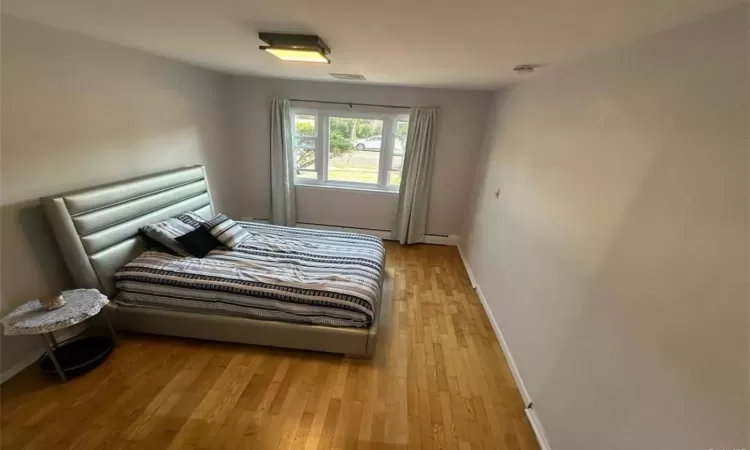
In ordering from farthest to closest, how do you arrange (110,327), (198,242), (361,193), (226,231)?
(361,193) < (226,231) < (198,242) < (110,327)

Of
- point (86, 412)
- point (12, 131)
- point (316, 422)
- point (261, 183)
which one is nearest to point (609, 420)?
point (316, 422)

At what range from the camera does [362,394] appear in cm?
215

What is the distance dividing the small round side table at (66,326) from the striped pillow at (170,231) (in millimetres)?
692

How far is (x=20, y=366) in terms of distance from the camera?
82.4 inches

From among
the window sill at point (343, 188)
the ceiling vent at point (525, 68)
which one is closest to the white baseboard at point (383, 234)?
the window sill at point (343, 188)

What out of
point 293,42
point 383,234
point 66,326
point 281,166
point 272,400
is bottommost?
point 272,400

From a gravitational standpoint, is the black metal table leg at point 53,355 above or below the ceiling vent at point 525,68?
below

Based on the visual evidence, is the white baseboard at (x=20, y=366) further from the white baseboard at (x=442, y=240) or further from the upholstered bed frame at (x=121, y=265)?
the white baseboard at (x=442, y=240)

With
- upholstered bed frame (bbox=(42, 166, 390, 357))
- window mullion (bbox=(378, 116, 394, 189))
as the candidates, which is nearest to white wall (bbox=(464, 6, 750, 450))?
upholstered bed frame (bbox=(42, 166, 390, 357))

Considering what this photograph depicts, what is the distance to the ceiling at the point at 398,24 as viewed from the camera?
1.22 metres

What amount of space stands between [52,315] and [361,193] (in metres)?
3.57

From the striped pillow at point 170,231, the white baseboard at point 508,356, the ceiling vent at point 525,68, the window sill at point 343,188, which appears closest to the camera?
the white baseboard at point 508,356

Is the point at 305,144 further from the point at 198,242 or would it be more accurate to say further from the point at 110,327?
the point at 110,327

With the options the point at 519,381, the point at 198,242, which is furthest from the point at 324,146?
the point at 519,381
